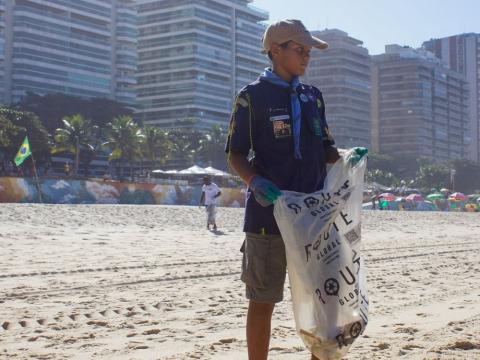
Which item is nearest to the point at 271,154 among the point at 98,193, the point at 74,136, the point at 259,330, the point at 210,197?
the point at 259,330

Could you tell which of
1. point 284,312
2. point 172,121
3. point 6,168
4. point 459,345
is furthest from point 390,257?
point 172,121

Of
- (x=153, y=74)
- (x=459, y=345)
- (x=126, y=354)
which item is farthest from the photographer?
(x=153, y=74)

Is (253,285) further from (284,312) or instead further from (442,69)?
(442,69)

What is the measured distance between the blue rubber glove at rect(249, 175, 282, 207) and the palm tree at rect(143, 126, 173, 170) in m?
65.3

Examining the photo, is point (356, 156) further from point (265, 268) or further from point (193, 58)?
point (193, 58)

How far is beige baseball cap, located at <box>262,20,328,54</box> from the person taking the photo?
3.11 meters

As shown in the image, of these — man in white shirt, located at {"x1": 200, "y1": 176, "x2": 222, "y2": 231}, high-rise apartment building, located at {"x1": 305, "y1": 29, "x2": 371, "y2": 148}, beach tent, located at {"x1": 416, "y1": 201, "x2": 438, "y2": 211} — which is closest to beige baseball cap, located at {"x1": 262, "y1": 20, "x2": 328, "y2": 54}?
man in white shirt, located at {"x1": 200, "y1": 176, "x2": 222, "y2": 231}

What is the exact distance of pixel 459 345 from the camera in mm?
4082

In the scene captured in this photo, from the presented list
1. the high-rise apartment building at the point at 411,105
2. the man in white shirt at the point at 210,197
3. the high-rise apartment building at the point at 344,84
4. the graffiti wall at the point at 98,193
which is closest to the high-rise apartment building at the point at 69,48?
the high-rise apartment building at the point at 344,84

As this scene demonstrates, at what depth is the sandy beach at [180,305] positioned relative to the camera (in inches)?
157

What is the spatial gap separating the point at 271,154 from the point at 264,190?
23 centimetres

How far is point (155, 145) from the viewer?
225 ft

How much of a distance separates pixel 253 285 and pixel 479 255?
879 centimetres

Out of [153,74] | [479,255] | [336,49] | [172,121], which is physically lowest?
[479,255]
